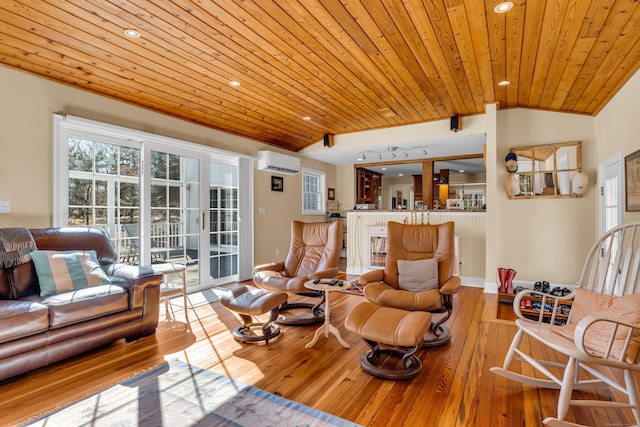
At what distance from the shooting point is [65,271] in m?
2.73

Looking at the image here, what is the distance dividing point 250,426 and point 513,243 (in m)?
4.50

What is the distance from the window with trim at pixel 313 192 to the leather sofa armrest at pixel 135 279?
4.20m

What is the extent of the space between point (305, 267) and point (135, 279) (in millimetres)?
1756

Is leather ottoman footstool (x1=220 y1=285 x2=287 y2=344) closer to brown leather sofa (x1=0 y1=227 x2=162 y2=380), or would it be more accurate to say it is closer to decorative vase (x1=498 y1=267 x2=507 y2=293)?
brown leather sofa (x1=0 y1=227 x2=162 y2=380)

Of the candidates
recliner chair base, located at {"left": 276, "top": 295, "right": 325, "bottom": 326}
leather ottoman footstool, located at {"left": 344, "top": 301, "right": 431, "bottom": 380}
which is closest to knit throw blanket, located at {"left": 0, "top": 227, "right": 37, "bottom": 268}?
recliner chair base, located at {"left": 276, "top": 295, "right": 325, "bottom": 326}

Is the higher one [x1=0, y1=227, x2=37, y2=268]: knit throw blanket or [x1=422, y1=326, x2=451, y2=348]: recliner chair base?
[x1=0, y1=227, x2=37, y2=268]: knit throw blanket

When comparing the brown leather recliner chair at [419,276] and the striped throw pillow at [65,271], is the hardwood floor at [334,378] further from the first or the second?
the striped throw pillow at [65,271]

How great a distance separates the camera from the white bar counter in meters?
5.14

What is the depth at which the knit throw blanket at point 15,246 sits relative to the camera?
2551mm

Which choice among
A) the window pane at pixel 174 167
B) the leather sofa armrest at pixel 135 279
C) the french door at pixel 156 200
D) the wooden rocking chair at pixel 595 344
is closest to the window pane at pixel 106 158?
the french door at pixel 156 200

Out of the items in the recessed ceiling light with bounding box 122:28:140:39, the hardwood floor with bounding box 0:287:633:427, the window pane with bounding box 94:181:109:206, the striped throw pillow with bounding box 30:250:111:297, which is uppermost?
the recessed ceiling light with bounding box 122:28:140:39

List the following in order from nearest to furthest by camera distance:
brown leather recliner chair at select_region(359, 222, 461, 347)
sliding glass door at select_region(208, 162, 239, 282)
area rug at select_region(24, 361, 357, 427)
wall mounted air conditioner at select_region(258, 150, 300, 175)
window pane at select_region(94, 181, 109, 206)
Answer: area rug at select_region(24, 361, 357, 427) → brown leather recliner chair at select_region(359, 222, 461, 347) → window pane at select_region(94, 181, 109, 206) → sliding glass door at select_region(208, 162, 239, 282) → wall mounted air conditioner at select_region(258, 150, 300, 175)

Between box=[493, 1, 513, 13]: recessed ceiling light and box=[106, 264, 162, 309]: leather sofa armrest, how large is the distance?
3474mm

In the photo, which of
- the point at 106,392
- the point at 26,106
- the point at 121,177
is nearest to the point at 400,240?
the point at 106,392
